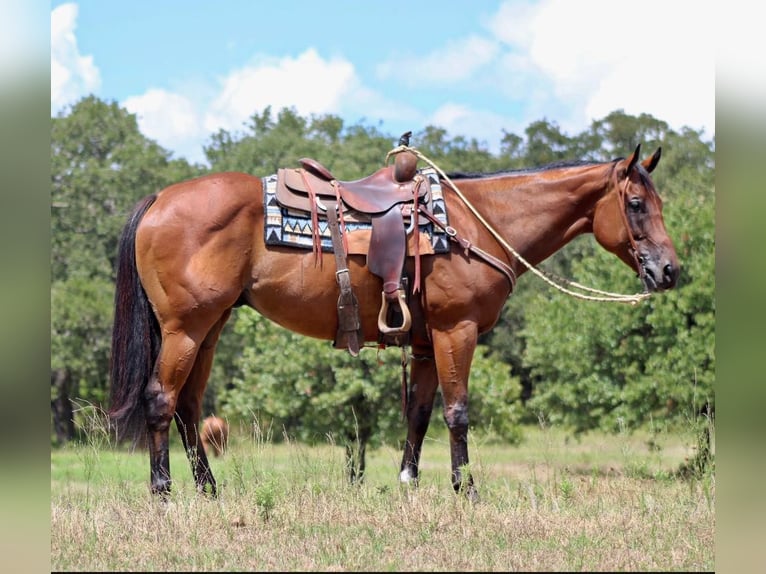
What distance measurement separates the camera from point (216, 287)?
5.92 m

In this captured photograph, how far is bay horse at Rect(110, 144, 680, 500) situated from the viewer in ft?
19.5

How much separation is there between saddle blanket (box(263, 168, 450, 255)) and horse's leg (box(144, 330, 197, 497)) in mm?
965

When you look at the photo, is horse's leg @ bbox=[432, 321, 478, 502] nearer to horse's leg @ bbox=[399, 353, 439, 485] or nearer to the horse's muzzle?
horse's leg @ bbox=[399, 353, 439, 485]

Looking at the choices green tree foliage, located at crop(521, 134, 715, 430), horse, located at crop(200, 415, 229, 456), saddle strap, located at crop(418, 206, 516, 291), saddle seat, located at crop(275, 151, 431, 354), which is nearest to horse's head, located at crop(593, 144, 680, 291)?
saddle strap, located at crop(418, 206, 516, 291)

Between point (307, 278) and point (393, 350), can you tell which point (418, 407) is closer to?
point (307, 278)

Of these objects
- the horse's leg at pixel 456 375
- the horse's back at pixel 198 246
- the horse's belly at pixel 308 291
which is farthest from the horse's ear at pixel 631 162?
the horse's back at pixel 198 246

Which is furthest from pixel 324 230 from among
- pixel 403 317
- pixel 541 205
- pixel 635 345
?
pixel 635 345

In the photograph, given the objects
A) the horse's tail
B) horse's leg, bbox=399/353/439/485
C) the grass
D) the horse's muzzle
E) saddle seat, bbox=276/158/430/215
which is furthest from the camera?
horse's leg, bbox=399/353/439/485

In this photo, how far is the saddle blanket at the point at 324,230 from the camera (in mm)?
6047

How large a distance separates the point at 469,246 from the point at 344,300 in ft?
3.33

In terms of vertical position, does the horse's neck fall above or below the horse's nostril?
above

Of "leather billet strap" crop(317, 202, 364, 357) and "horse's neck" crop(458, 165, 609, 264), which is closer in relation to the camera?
"leather billet strap" crop(317, 202, 364, 357)

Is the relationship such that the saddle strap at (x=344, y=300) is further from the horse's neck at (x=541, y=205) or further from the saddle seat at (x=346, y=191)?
the horse's neck at (x=541, y=205)
